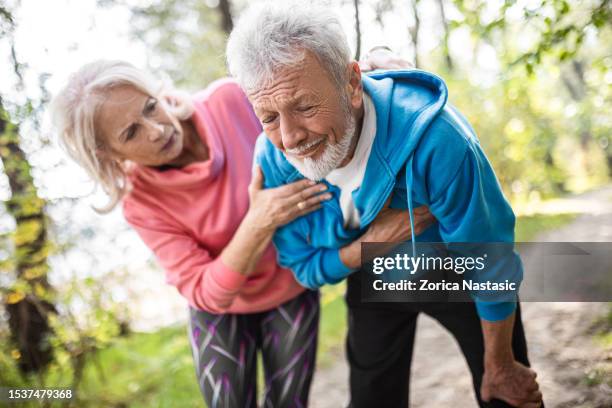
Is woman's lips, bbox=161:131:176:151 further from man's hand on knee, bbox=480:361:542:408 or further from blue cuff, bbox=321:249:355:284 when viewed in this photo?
man's hand on knee, bbox=480:361:542:408

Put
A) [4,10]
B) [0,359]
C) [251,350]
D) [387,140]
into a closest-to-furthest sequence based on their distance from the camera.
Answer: [387,140]
[251,350]
[4,10]
[0,359]

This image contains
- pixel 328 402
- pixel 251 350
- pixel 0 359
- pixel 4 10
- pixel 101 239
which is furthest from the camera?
pixel 101 239

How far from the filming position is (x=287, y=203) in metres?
1.70

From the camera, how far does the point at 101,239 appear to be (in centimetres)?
378

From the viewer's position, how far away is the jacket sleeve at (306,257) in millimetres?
1815

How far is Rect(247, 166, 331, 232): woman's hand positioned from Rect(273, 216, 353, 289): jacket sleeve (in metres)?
0.11

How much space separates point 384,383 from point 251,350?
642 millimetres

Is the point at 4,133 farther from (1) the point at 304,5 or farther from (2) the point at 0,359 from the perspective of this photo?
(1) the point at 304,5

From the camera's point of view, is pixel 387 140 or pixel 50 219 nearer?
pixel 387 140

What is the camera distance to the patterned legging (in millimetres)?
2031

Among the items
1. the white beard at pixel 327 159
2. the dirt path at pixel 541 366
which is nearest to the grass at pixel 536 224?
the dirt path at pixel 541 366

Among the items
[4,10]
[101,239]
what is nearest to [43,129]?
[4,10]

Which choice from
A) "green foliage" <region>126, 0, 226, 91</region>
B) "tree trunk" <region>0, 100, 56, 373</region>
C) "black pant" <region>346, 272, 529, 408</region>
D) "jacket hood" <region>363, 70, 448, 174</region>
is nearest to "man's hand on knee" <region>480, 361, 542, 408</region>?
"black pant" <region>346, 272, 529, 408</region>
